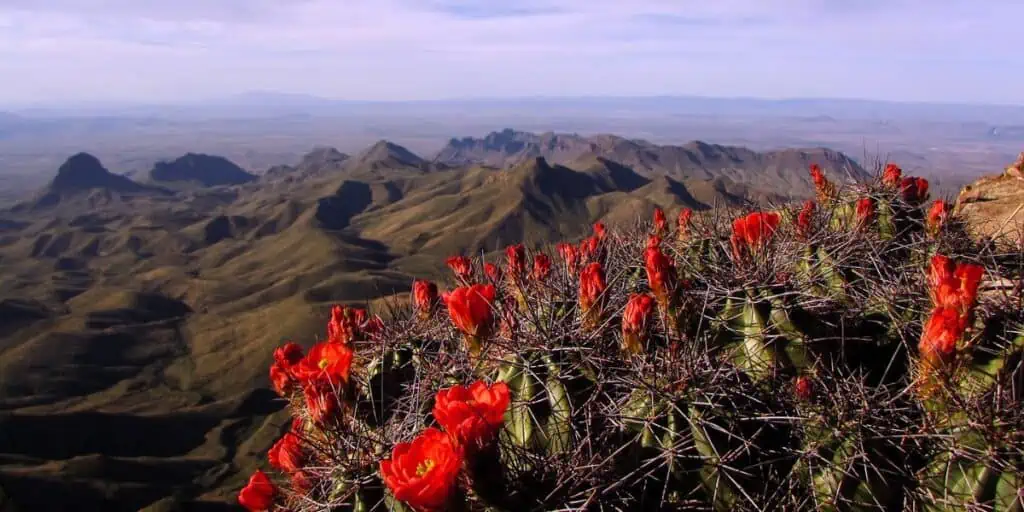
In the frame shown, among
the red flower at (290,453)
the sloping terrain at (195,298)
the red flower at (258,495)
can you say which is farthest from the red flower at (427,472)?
the sloping terrain at (195,298)

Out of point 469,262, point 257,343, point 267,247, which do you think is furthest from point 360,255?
point 469,262

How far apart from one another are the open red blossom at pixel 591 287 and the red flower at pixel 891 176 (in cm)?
520

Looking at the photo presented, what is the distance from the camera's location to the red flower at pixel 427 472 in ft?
9.16

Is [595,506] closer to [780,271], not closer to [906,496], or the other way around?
[906,496]

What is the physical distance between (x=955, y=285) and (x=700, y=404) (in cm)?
168

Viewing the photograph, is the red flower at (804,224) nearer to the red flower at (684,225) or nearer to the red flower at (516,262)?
the red flower at (684,225)

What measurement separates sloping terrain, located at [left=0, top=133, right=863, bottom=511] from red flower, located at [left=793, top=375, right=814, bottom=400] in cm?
334

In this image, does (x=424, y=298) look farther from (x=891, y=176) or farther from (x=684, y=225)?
(x=891, y=176)

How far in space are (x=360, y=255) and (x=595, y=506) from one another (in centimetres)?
12859

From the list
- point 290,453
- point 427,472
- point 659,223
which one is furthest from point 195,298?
point 427,472

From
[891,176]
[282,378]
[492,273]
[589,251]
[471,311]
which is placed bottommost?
[282,378]

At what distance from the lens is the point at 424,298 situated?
20.1 ft

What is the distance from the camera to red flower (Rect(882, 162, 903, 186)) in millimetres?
7778

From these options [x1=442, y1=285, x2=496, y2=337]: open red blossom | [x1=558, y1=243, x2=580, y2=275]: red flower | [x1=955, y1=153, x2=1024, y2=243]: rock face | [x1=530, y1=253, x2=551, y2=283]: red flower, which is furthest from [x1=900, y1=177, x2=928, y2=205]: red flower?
[x1=442, y1=285, x2=496, y2=337]: open red blossom
